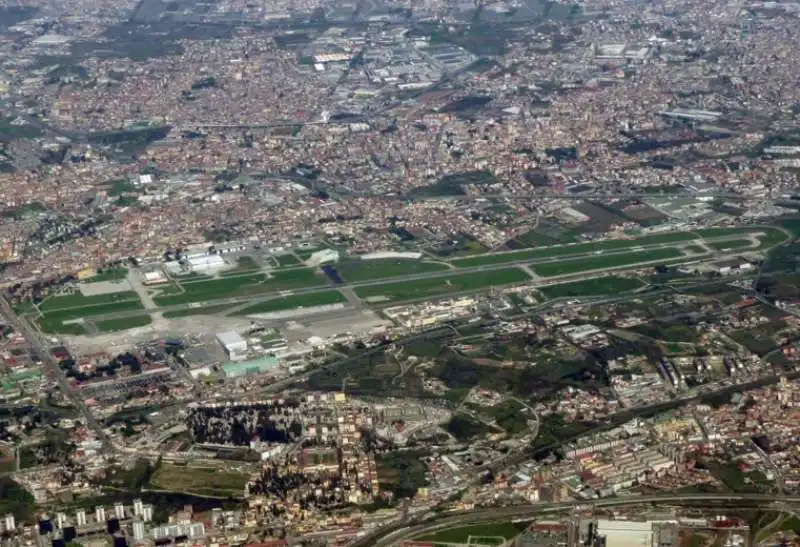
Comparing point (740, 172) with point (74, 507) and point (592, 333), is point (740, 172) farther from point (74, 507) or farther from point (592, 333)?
point (74, 507)

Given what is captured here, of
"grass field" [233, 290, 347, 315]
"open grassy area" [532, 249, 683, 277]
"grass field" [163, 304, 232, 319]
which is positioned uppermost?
"grass field" [163, 304, 232, 319]

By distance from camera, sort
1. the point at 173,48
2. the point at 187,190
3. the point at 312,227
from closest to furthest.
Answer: the point at 312,227, the point at 187,190, the point at 173,48

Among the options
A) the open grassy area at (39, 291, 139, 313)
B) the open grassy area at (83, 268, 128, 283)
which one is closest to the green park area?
the open grassy area at (39, 291, 139, 313)

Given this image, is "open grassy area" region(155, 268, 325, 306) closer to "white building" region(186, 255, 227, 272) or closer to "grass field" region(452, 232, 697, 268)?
"white building" region(186, 255, 227, 272)

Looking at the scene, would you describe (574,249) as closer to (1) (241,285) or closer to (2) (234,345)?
(1) (241,285)

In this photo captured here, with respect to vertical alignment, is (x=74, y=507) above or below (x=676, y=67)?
above

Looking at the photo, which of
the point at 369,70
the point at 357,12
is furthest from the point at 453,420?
the point at 357,12

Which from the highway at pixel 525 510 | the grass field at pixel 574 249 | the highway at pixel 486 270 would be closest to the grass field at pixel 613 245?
the grass field at pixel 574 249
